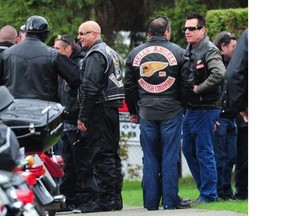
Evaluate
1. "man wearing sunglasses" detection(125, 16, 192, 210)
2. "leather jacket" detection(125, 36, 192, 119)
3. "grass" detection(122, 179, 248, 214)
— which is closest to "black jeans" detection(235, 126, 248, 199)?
"grass" detection(122, 179, 248, 214)

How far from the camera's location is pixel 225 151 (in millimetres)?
14312

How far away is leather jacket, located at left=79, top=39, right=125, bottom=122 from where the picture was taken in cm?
1260

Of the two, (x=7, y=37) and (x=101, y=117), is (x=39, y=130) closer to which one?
(x=101, y=117)

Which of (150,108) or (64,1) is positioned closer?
(150,108)

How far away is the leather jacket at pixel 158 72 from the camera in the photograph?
12.7 metres

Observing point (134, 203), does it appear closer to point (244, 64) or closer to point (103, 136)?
point (103, 136)

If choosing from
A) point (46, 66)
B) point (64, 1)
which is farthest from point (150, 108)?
point (64, 1)

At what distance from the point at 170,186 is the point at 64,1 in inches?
405

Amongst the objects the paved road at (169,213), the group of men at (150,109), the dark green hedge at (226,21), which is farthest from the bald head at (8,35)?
the dark green hedge at (226,21)

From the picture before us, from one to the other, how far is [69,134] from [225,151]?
2129 mm

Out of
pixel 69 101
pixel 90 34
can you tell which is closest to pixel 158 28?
pixel 90 34

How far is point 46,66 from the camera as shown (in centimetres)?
1175

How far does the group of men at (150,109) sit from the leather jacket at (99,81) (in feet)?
0.04

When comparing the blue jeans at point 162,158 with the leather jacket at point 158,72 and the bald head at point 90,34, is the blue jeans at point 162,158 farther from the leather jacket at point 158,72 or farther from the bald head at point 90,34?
the bald head at point 90,34
